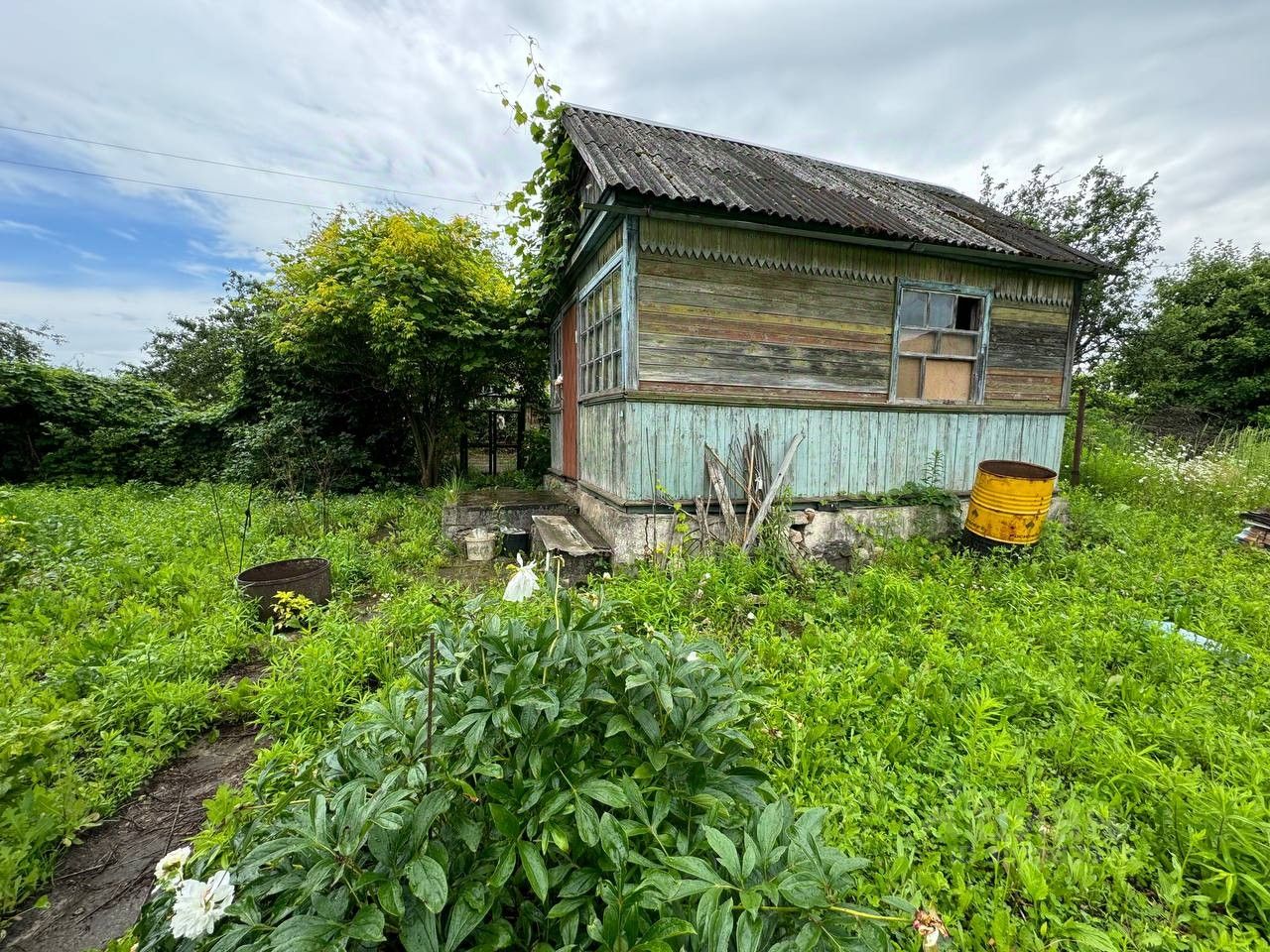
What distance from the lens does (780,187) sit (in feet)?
17.2

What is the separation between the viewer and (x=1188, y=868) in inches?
67.2

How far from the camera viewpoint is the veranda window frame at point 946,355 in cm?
534

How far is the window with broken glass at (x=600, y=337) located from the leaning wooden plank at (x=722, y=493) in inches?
45.5

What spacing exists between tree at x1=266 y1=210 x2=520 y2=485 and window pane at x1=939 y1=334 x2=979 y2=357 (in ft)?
18.6

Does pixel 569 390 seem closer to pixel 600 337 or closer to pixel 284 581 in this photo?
pixel 600 337

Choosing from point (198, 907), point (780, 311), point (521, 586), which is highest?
point (780, 311)

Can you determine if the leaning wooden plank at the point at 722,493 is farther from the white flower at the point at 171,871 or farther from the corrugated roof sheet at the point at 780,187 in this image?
the white flower at the point at 171,871

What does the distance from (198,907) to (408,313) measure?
704 centimetres

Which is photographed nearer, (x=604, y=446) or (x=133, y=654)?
(x=133, y=654)

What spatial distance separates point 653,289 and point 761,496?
7.29ft

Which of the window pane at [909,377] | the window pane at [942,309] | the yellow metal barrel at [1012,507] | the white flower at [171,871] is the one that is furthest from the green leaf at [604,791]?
the window pane at [942,309]

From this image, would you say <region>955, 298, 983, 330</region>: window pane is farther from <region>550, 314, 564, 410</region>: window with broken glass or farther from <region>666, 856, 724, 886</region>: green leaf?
<region>666, 856, 724, 886</region>: green leaf

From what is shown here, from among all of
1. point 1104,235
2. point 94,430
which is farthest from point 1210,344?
point 94,430

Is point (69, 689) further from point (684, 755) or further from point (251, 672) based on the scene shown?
point (684, 755)
